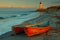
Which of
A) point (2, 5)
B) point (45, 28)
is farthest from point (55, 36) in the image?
point (2, 5)

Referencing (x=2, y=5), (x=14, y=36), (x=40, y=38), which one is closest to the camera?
(x=40, y=38)

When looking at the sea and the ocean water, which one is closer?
the ocean water

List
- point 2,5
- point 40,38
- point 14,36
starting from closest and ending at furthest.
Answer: point 40,38, point 14,36, point 2,5

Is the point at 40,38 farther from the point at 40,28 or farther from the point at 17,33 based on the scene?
the point at 17,33

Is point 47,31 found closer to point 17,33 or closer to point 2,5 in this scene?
point 17,33

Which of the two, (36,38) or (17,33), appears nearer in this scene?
(36,38)

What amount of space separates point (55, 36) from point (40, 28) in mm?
1426

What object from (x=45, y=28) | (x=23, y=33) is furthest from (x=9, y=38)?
(x=45, y=28)

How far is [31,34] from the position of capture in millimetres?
18922

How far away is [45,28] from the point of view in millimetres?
19516

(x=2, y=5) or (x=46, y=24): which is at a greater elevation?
(x=46, y=24)

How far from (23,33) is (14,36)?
1.30 m

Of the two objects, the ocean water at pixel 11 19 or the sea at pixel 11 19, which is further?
the sea at pixel 11 19

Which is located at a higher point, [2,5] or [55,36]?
[55,36]
